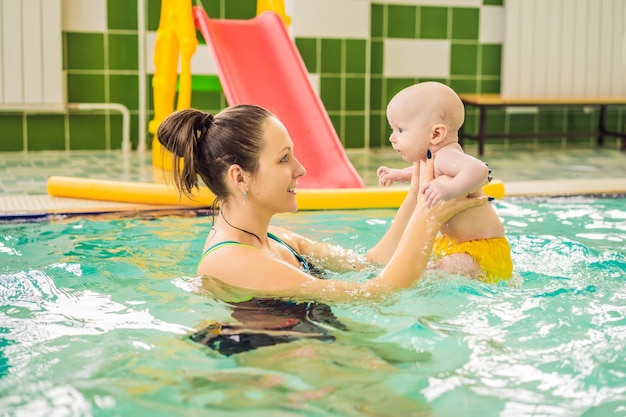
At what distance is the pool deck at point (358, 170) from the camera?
4938mm

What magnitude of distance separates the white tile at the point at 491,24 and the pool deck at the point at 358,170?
101 cm

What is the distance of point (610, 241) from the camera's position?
4.15m

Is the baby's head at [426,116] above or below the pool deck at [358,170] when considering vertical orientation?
above

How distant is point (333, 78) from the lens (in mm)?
8023

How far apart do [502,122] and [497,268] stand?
19.5 feet

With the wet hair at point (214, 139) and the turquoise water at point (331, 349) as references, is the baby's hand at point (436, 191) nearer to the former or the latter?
the turquoise water at point (331, 349)

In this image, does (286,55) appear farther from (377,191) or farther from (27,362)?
(27,362)

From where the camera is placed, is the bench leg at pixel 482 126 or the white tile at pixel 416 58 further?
the white tile at pixel 416 58

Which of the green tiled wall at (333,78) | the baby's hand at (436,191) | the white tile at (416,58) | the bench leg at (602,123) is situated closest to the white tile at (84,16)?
the green tiled wall at (333,78)

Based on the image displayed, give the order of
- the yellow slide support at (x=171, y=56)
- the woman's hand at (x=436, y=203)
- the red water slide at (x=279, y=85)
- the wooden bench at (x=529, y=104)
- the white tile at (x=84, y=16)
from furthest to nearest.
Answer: the wooden bench at (x=529, y=104) < the white tile at (x=84, y=16) < the yellow slide support at (x=171, y=56) < the red water slide at (x=279, y=85) < the woman's hand at (x=436, y=203)

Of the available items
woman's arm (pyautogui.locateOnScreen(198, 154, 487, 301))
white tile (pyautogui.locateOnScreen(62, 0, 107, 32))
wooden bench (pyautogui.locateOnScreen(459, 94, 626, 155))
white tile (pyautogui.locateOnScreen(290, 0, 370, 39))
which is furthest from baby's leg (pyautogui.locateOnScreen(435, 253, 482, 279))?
white tile (pyautogui.locateOnScreen(62, 0, 107, 32))

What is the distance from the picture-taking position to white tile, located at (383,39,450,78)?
8.33 m

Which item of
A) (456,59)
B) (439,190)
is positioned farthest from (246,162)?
(456,59)

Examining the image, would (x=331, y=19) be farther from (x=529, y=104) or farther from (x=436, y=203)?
(x=436, y=203)
